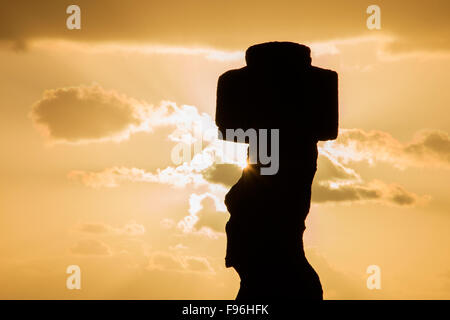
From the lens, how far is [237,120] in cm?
1157

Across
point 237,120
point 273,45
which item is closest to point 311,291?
point 237,120

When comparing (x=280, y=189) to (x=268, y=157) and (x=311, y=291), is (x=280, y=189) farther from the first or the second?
(x=311, y=291)

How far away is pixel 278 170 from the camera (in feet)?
37.8

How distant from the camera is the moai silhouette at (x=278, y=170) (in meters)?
11.4

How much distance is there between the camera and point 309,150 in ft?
38.6

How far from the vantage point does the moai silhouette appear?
11.4m

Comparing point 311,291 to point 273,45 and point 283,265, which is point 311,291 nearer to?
point 283,265

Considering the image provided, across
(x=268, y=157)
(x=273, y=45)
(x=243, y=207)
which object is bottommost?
(x=243, y=207)
